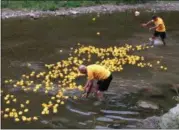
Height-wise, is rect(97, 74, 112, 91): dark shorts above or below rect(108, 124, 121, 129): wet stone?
above

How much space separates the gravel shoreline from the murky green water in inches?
51.9

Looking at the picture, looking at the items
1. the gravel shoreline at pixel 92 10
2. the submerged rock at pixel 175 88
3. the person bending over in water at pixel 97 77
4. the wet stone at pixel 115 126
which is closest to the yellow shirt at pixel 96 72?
the person bending over in water at pixel 97 77

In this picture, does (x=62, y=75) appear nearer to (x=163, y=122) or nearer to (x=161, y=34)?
(x=163, y=122)

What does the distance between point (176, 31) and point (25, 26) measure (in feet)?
31.2

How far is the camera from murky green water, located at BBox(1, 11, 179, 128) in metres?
12.0

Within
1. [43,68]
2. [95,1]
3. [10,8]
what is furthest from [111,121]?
[95,1]

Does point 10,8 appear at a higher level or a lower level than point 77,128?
higher

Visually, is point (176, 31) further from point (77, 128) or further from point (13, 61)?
point (77, 128)

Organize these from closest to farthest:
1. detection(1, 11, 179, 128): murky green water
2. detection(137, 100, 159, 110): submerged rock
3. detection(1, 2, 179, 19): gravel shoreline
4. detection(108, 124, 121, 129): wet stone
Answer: detection(108, 124, 121, 129): wet stone
detection(1, 11, 179, 128): murky green water
detection(137, 100, 159, 110): submerged rock
detection(1, 2, 179, 19): gravel shoreline

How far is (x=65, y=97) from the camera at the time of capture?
13.2 metres

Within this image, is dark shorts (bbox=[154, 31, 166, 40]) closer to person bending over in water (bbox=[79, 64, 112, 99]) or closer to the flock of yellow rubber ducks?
the flock of yellow rubber ducks

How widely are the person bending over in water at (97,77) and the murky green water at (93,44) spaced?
389mm

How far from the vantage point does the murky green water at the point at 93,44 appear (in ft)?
39.3

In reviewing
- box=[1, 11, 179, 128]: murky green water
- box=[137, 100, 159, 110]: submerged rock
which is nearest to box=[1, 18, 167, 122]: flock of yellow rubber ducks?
box=[1, 11, 179, 128]: murky green water
